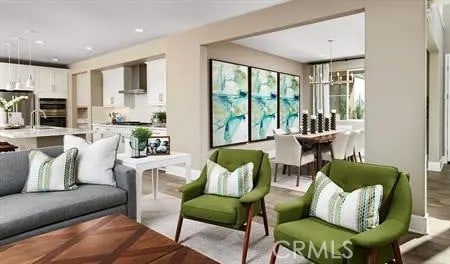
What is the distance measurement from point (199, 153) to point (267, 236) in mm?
2583

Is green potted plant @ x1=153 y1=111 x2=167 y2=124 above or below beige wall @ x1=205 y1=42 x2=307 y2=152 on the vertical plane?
below

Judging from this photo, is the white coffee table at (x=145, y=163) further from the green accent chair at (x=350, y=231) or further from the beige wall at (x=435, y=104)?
the beige wall at (x=435, y=104)

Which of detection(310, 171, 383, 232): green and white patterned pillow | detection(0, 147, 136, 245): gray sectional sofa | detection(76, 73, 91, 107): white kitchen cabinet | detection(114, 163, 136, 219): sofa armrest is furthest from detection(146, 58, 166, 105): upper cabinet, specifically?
detection(310, 171, 383, 232): green and white patterned pillow

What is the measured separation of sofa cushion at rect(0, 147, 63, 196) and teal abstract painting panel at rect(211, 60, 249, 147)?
10.4ft

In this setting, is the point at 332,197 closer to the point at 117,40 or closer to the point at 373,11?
the point at 373,11

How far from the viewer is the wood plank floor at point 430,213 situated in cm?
259

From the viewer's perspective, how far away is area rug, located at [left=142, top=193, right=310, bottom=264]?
2.56m

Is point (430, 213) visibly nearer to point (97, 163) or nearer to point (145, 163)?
point (145, 163)

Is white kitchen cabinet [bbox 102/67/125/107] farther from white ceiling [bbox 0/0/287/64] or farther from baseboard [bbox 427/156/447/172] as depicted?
baseboard [bbox 427/156/447/172]

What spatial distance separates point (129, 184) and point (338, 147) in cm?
374

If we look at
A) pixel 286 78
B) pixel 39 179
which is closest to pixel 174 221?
pixel 39 179

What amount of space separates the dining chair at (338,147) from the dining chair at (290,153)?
39cm

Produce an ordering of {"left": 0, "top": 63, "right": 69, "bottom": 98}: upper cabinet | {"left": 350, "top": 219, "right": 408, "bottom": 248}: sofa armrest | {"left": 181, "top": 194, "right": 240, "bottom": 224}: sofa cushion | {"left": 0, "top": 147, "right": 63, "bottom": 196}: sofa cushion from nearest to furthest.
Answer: {"left": 350, "top": 219, "right": 408, "bottom": 248}: sofa armrest < {"left": 181, "top": 194, "right": 240, "bottom": 224}: sofa cushion < {"left": 0, "top": 147, "right": 63, "bottom": 196}: sofa cushion < {"left": 0, "top": 63, "right": 69, "bottom": 98}: upper cabinet

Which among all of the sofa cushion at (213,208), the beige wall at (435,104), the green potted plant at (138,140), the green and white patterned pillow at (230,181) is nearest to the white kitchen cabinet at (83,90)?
the green potted plant at (138,140)
